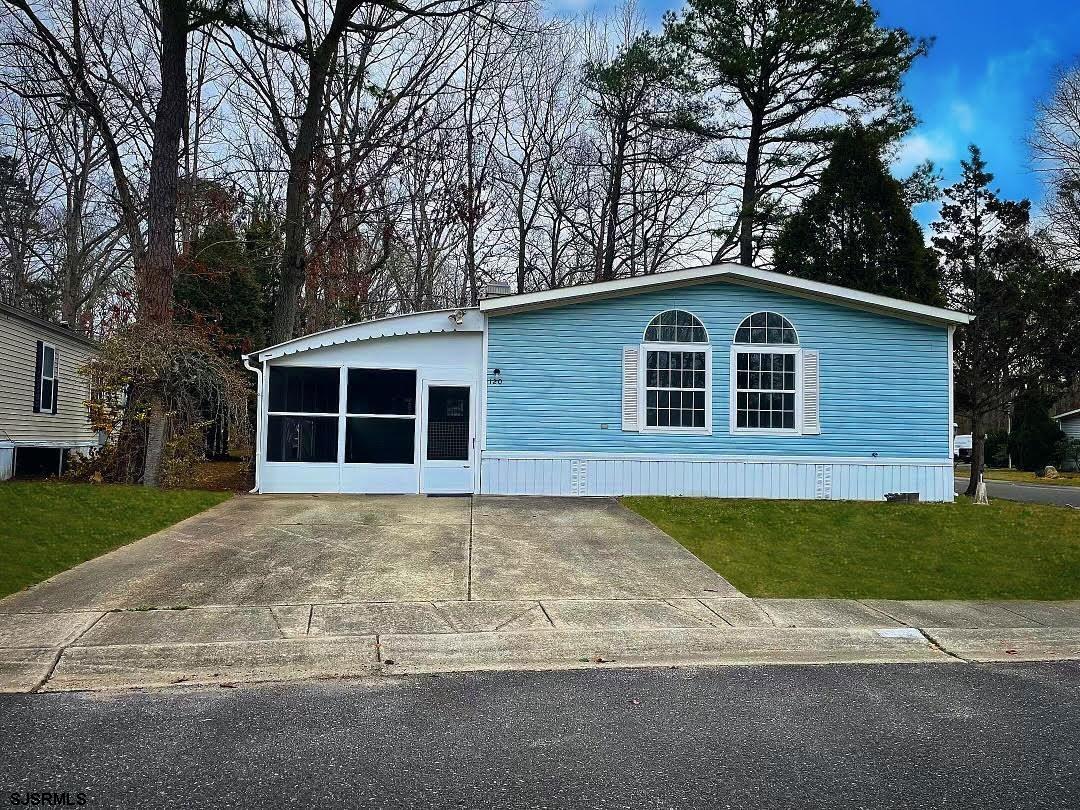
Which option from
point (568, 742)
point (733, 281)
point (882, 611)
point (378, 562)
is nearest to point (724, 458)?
point (733, 281)

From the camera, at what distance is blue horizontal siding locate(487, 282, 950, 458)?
45.7ft

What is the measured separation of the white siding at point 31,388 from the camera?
17.1 meters

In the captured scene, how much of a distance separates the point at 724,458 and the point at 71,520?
393 inches

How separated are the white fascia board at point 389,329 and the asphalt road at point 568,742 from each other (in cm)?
891

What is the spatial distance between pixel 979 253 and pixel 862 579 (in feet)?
58.5

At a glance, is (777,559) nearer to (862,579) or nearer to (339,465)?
(862,579)

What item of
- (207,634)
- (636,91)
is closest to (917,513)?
(207,634)

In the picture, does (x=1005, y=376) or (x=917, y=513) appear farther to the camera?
(x=1005, y=376)

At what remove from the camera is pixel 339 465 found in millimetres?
13633

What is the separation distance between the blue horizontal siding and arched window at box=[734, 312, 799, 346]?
0.11 meters

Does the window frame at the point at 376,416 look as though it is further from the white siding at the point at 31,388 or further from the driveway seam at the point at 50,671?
the driveway seam at the point at 50,671

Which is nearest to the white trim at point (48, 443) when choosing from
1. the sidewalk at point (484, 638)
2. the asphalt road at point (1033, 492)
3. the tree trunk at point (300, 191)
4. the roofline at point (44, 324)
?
the roofline at point (44, 324)

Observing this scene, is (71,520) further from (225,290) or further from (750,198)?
(750,198)

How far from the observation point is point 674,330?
14.2 meters
